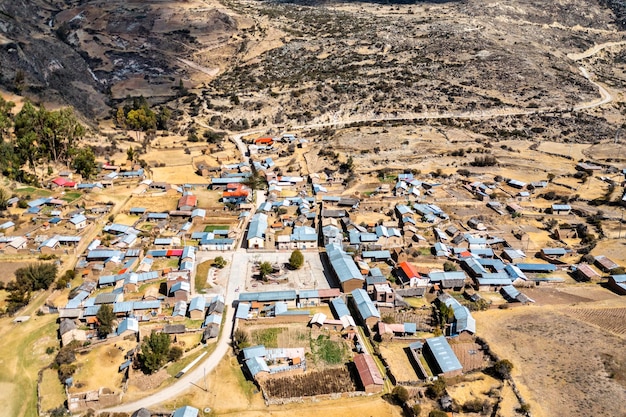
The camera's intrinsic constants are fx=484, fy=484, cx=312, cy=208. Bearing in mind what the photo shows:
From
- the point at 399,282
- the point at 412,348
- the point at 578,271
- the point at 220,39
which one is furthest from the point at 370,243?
the point at 220,39

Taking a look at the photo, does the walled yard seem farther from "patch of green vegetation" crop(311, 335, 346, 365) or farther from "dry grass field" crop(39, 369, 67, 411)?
"dry grass field" crop(39, 369, 67, 411)

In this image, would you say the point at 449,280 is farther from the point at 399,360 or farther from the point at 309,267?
the point at 309,267

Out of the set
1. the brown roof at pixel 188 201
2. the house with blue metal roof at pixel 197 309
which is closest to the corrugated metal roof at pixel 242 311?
the house with blue metal roof at pixel 197 309

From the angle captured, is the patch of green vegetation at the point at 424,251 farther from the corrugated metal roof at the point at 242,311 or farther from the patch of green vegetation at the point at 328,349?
the corrugated metal roof at the point at 242,311

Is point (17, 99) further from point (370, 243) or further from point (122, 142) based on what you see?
point (370, 243)

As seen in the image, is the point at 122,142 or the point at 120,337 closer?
the point at 120,337

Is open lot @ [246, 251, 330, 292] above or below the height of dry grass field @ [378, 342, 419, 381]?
above

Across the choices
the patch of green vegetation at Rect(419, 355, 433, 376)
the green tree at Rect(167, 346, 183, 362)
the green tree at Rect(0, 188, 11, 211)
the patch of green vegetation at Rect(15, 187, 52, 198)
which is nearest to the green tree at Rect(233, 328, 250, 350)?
the green tree at Rect(167, 346, 183, 362)
